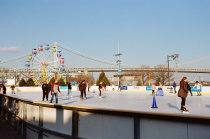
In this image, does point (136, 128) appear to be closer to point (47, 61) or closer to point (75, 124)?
point (75, 124)

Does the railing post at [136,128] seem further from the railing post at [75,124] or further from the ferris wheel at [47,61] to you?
the ferris wheel at [47,61]

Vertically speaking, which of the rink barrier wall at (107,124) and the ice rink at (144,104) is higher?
the rink barrier wall at (107,124)

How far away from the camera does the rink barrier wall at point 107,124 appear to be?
141 inches

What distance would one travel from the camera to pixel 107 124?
4.56m

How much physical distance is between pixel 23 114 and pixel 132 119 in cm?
529

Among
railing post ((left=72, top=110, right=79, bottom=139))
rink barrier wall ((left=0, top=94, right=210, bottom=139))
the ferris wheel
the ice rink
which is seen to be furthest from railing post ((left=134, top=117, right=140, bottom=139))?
the ferris wheel

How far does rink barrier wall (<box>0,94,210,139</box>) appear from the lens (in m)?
3.58

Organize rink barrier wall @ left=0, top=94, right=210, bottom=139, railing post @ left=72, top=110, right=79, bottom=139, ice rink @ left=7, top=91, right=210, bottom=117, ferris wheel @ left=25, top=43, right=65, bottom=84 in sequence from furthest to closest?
ferris wheel @ left=25, top=43, right=65, bottom=84 → ice rink @ left=7, top=91, right=210, bottom=117 → railing post @ left=72, top=110, right=79, bottom=139 → rink barrier wall @ left=0, top=94, right=210, bottom=139

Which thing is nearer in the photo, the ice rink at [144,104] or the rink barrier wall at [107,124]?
the rink barrier wall at [107,124]

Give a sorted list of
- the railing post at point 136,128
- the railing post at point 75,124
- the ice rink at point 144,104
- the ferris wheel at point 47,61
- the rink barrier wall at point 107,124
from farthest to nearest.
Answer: the ferris wheel at point 47,61 → the ice rink at point 144,104 → the railing post at point 75,124 → the railing post at point 136,128 → the rink barrier wall at point 107,124

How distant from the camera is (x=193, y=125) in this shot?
351 cm

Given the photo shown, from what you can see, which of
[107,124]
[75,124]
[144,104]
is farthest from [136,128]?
[144,104]

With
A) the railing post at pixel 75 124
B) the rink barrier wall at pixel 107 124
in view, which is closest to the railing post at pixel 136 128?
the rink barrier wall at pixel 107 124

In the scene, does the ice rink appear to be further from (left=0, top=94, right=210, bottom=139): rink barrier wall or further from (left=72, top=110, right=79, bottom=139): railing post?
(left=72, top=110, right=79, bottom=139): railing post
